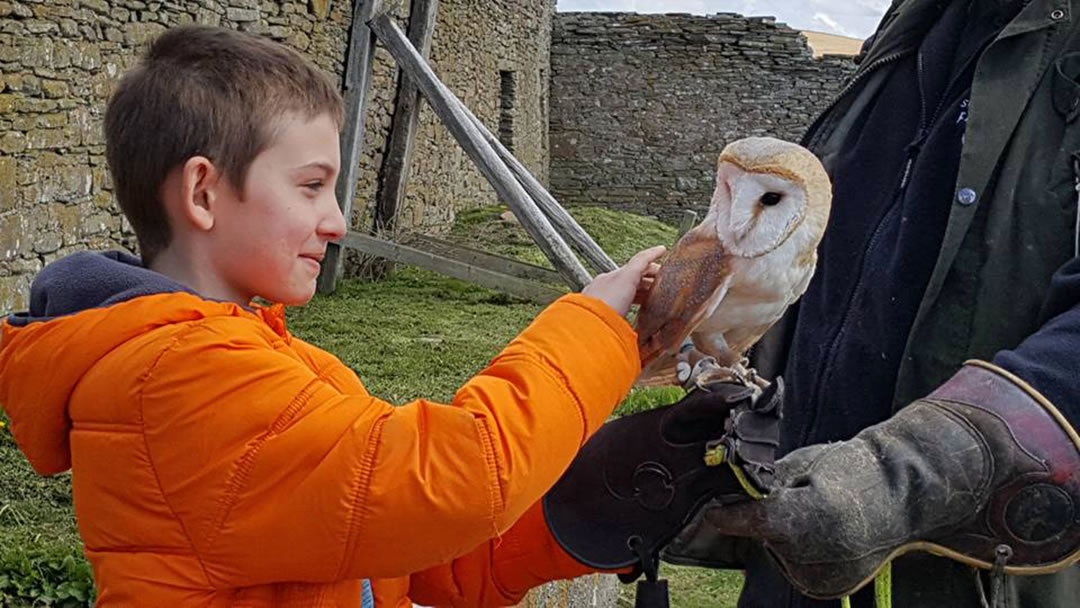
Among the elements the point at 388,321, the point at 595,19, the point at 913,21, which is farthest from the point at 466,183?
the point at 913,21

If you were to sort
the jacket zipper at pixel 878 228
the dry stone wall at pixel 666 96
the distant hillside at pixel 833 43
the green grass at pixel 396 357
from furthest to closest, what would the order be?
the distant hillside at pixel 833 43 → the dry stone wall at pixel 666 96 → the green grass at pixel 396 357 → the jacket zipper at pixel 878 228

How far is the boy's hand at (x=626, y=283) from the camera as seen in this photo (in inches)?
59.4

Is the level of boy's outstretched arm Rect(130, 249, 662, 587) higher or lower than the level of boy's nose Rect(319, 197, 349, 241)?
lower

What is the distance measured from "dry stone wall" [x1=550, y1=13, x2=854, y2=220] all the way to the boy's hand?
17089 millimetres

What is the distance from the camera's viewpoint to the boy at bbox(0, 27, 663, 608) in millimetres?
1266

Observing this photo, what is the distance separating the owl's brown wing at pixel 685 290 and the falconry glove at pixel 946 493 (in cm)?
25

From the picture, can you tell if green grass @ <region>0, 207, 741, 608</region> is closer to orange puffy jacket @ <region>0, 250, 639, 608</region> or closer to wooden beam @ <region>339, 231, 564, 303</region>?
wooden beam @ <region>339, 231, 564, 303</region>

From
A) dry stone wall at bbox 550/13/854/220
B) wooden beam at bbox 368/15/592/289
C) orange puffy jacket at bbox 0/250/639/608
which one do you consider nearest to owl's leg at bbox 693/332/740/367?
orange puffy jacket at bbox 0/250/639/608

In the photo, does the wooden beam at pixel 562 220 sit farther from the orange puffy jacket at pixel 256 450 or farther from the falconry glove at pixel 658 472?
the orange puffy jacket at pixel 256 450

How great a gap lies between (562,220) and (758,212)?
5598 millimetres

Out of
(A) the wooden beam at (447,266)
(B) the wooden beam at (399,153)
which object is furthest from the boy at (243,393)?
(B) the wooden beam at (399,153)

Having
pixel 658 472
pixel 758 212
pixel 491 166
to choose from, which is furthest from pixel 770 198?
pixel 491 166

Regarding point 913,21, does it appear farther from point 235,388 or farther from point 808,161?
point 235,388

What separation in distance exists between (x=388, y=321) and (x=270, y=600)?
578 centimetres
